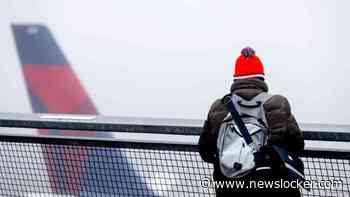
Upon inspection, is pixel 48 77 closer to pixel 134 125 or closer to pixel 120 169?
pixel 120 169

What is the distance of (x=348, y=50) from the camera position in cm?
255

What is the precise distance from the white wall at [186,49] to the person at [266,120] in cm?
116

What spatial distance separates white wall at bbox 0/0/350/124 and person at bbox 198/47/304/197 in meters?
1.16

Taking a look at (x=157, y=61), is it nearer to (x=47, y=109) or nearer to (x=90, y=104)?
(x=90, y=104)

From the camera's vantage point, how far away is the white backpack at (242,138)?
1.47m

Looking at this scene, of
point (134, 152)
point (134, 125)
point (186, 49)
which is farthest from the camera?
point (186, 49)

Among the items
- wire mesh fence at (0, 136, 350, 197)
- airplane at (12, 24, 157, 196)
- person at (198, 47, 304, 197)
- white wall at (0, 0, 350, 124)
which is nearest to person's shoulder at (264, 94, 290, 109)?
person at (198, 47, 304, 197)

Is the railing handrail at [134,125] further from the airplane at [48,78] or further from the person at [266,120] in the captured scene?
the airplane at [48,78]

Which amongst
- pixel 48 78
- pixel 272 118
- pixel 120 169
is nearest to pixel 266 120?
pixel 272 118

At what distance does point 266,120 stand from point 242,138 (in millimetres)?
82

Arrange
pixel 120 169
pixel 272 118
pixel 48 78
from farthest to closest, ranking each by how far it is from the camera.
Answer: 1. pixel 48 78
2. pixel 120 169
3. pixel 272 118

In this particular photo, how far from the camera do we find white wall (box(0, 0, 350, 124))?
2617 millimetres

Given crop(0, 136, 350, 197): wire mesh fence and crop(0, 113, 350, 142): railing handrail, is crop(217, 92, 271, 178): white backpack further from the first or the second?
crop(0, 136, 350, 197): wire mesh fence

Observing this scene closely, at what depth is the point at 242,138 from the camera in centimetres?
148
